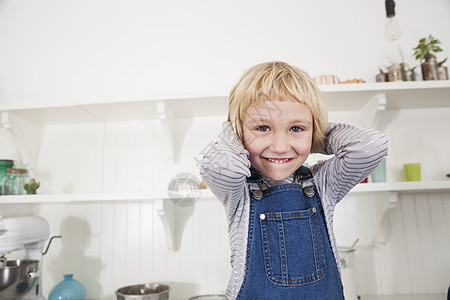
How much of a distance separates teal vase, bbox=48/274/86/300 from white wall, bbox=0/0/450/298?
115 millimetres

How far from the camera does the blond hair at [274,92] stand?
0.73 metres

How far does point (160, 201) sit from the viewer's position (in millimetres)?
1349

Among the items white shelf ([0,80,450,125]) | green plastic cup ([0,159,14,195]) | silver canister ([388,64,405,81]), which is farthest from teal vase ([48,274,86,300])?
silver canister ([388,64,405,81])

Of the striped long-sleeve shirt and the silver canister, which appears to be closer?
the striped long-sleeve shirt

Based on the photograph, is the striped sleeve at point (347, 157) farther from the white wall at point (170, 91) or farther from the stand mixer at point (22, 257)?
the stand mixer at point (22, 257)

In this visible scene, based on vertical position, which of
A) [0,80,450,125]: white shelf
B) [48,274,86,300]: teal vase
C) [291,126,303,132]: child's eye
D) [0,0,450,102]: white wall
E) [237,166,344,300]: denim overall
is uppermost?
[0,0,450,102]: white wall

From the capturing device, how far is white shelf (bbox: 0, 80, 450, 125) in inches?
52.5

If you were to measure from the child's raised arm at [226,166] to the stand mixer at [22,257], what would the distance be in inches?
34.5

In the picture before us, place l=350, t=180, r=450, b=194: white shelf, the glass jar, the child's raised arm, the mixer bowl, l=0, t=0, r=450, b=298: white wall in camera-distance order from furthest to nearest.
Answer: l=0, t=0, r=450, b=298: white wall
the glass jar
l=350, t=180, r=450, b=194: white shelf
the mixer bowl
the child's raised arm

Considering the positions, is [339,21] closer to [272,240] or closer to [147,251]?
[272,240]

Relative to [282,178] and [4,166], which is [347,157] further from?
[4,166]

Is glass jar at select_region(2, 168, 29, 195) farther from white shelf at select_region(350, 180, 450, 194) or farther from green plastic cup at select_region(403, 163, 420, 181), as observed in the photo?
green plastic cup at select_region(403, 163, 420, 181)

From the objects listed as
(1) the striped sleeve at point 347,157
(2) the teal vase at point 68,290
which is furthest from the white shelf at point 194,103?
(2) the teal vase at point 68,290

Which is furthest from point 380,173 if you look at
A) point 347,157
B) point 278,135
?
point 278,135
